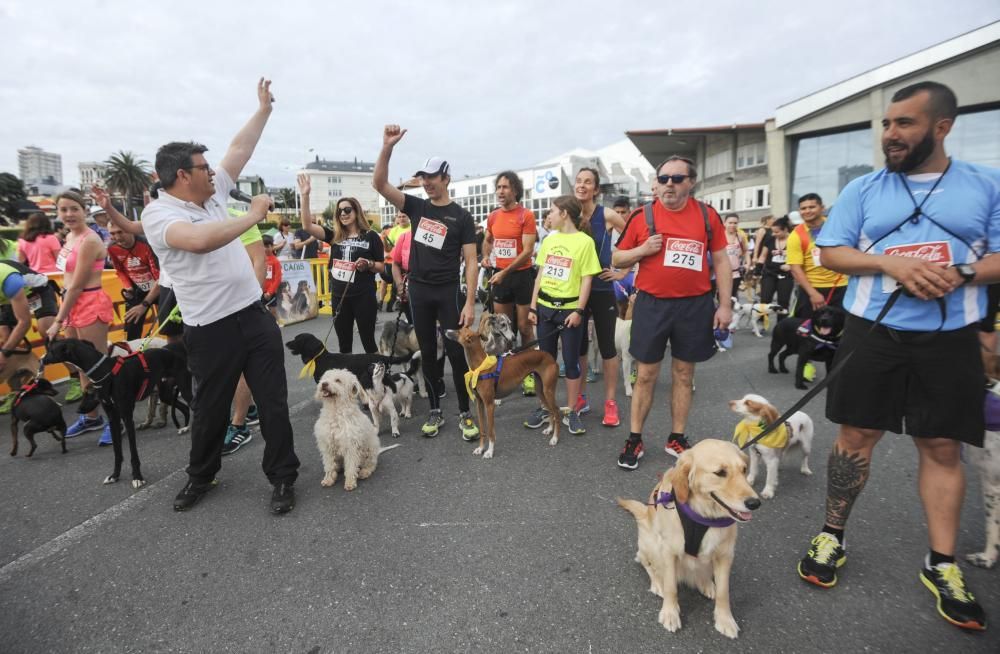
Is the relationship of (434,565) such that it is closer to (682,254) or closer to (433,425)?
(433,425)

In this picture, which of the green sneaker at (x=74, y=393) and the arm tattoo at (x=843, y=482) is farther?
the green sneaker at (x=74, y=393)

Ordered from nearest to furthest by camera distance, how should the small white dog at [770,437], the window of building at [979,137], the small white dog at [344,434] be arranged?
the small white dog at [770,437], the small white dog at [344,434], the window of building at [979,137]

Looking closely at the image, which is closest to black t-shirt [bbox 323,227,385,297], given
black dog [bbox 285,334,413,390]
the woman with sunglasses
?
the woman with sunglasses

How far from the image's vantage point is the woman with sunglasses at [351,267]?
15.6 ft

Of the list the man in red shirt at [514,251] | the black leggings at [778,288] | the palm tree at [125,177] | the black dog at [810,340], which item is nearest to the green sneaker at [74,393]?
the man in red shirt at [514,251]

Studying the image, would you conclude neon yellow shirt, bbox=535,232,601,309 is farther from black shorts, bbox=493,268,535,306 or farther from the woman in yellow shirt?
black shorts, bbox=493,268,535,306

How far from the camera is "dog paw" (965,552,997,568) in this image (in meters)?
2.25

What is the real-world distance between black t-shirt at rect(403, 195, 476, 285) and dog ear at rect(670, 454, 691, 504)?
2.62 metres

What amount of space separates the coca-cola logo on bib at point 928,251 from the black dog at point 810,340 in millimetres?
2509

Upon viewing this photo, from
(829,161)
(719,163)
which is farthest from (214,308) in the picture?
(719,163)

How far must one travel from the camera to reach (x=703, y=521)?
1.94m

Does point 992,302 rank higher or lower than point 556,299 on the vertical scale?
higher

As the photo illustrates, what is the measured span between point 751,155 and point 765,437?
4000cm

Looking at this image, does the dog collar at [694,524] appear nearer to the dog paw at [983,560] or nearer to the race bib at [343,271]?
the dog paw at [983,560]
